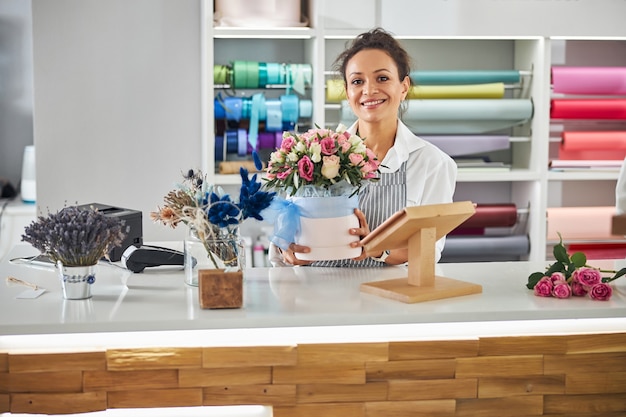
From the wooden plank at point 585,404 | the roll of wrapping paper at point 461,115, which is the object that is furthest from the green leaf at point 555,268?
the roll of wrapping paper at point 461,115

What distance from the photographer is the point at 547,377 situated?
93.0 inches

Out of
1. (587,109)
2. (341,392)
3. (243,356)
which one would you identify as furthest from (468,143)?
(243,356)

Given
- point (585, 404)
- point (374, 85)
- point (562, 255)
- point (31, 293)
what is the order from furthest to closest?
point (374, 85) → point (562, 255) → point (31, 293) → point (585, 404)

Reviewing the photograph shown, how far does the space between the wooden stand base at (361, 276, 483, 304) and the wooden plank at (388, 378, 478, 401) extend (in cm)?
22

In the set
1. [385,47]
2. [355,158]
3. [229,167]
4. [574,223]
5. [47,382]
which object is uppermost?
[385,47]

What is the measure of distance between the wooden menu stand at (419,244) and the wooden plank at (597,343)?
1.01 ft

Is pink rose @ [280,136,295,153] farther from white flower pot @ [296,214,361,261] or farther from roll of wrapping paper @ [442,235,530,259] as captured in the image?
roll of wrapping paper @ [442,235,530,259]

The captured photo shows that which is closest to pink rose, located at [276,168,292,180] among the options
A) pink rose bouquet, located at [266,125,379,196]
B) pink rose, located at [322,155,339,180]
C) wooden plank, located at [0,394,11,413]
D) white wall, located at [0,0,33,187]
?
pink rose bouquet, located at [266,125,379,196]

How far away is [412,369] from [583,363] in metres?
0.47

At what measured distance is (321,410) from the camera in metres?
2.29

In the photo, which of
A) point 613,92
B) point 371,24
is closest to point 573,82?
point 613,92

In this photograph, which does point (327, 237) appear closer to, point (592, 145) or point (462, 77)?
point (462, 77)

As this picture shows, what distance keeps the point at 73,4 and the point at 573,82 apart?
2559 mm

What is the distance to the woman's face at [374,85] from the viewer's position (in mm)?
3303
